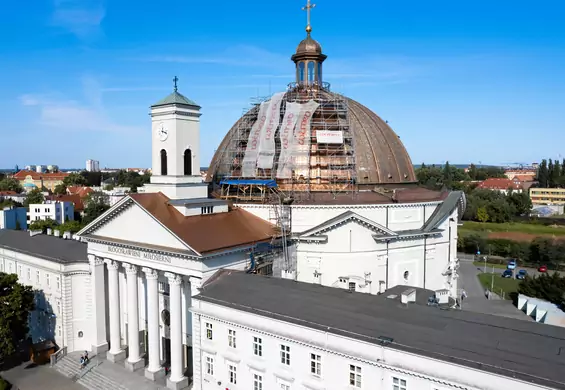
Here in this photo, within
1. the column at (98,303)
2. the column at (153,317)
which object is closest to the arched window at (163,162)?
the column at (153,317)

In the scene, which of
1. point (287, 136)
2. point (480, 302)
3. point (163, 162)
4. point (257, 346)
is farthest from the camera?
point (480, 302)

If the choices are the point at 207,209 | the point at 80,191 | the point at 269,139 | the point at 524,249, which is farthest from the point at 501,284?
the point at 80,191

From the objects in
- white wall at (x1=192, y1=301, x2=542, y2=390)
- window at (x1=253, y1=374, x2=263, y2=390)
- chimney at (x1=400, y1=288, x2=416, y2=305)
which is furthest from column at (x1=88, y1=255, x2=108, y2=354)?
chimney at (x1=400, y1=288, x2=416, y2=305)

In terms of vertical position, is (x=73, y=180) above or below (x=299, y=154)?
below

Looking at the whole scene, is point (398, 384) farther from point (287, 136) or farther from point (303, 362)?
point (287, 136)

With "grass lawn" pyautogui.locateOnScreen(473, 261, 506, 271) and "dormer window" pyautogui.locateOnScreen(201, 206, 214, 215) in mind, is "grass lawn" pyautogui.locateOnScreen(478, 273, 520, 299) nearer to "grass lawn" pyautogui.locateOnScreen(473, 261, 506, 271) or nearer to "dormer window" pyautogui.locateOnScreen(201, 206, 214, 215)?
"grass lawn" pyautogui.locateOnScreen(473, 261, 506, 271)

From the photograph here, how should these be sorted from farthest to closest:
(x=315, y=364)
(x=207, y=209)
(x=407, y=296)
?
(x=207, y=209) → (x=407, y=296) → (x=315, y=364)

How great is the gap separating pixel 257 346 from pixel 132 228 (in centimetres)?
1229

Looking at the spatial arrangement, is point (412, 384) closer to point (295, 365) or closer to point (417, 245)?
point (295, 365)

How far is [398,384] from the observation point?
17.9m

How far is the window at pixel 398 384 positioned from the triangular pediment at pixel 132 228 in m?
12.5

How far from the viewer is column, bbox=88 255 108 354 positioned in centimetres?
3312

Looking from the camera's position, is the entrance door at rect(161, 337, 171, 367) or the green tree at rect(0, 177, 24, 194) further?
the green tree at rect(0, 177, 24, 194)

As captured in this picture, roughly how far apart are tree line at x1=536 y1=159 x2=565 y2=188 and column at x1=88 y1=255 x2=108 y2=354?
136 m
